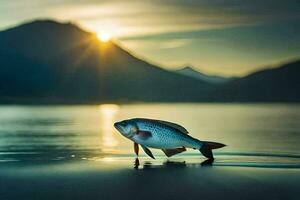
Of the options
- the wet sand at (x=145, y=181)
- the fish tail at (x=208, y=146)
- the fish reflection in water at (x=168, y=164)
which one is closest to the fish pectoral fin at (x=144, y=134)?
the wet sand at (x=145, y=181)

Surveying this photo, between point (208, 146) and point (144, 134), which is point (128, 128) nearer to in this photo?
point (144, 134)

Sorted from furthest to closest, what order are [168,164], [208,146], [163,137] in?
[168,164], [208,146], [163,137]

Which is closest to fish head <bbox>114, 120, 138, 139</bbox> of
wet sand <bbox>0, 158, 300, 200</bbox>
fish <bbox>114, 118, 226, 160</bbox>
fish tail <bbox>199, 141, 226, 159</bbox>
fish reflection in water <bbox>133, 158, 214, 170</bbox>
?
fish <bbox>114, 118, 226, 160</bbox>

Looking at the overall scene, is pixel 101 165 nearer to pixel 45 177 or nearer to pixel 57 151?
pixel 45 177

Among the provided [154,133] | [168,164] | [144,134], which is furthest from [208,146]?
[144,134]

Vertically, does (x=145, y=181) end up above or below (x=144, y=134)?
below

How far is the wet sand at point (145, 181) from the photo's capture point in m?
10.4

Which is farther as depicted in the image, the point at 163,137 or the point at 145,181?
the point at 163,137

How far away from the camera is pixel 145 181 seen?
1181 centimetres

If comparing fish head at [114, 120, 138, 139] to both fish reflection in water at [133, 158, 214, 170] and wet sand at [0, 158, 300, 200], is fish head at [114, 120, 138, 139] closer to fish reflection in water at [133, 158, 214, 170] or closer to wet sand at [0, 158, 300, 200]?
wet sand at [0, 158, 300, 200]

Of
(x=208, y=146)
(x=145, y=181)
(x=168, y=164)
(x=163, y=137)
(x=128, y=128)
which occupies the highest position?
(x=128, y=128)

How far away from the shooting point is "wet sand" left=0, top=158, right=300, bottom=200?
34.0 ft

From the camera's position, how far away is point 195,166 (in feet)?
46.1

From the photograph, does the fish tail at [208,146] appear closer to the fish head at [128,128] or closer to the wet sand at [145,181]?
the wet sand at [145,181]
